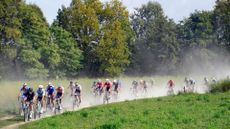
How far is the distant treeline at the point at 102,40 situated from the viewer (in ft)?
208

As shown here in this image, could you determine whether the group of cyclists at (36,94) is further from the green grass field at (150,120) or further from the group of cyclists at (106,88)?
the group of cyclists at (106,88)

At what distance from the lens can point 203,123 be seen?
19984 millimetres

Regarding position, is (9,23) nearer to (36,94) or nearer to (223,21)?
(36,94)

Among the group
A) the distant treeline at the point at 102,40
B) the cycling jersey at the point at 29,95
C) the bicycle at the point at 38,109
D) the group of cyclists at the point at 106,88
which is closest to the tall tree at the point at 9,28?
the distant treeline at the point at 102,40

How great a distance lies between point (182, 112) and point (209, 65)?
90.1 meters

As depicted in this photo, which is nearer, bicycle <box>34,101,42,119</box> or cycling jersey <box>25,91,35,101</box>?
cycling jersey <box>25,91,35,101</box>

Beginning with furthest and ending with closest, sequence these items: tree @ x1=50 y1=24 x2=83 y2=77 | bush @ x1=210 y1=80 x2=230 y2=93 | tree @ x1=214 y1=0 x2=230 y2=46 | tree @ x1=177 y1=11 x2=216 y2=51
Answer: tree @ x1=177 y1=11 x2=216 y2=51 → tree @ x1=214 y1=0 x2=230 y2=46 → tree @ x1=50 y1=24 x2=83 y2=77 → bush @ x1=210 y1=80 x2=230 y2=93

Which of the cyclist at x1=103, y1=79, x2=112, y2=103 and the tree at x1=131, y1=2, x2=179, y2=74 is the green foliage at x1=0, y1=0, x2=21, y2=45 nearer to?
the cyclist at x1=103, y1=79, x2=112, y2=103

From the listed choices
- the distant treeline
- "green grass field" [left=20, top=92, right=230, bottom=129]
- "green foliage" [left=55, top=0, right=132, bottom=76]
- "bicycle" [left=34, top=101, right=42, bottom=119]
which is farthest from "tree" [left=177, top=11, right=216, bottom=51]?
"green grass field" [left=20, top=92, right=230, bottom=129]

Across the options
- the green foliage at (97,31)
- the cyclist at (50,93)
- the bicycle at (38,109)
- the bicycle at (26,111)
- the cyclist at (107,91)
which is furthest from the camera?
the green foliage at (97,31)

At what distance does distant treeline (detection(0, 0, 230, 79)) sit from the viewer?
63.5m

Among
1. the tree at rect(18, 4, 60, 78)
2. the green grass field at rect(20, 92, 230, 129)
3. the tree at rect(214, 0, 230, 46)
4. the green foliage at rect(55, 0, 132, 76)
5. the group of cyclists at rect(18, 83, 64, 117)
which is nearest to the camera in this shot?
the green grass field at rect(20, 92, 230, 129)

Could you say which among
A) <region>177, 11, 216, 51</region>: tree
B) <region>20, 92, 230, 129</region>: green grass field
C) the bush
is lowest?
<region>20, 92, 230, 129</region>: green grass field

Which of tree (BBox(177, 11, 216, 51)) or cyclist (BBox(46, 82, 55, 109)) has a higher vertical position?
tree (BBox(177, 11, 216, 51))
